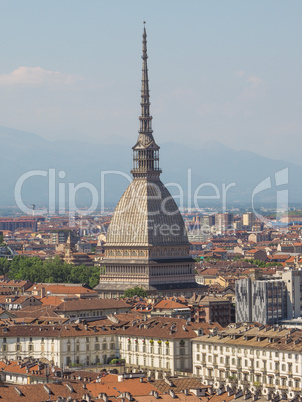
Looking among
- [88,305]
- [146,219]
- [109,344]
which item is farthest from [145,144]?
[109,344]

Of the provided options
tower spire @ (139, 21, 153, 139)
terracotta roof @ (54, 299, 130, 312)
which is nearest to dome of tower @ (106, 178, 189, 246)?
tower spire @ (139, 21, 153, 139)

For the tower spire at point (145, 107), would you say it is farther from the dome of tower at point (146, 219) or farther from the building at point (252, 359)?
the building at point (252, 359)

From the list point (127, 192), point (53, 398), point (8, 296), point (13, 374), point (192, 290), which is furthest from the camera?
point (127, 192)

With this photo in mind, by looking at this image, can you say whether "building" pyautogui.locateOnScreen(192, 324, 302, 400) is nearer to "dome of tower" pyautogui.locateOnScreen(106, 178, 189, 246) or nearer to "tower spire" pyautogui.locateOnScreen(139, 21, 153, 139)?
"dome of tower" pyautogui.locateOnScreen(106, 178, 189, 246)

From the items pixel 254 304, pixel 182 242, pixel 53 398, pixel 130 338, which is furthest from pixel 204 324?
pixel 182 242

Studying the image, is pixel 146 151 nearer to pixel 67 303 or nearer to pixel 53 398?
pixel 67 303

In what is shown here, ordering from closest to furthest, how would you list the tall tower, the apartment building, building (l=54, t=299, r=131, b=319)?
the apartment building → building (l=54, t=299, r=131, b=319) → the tall tower
